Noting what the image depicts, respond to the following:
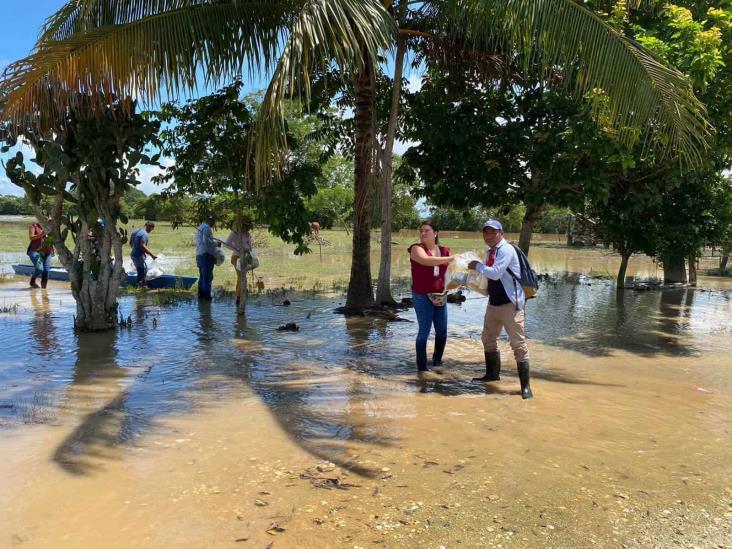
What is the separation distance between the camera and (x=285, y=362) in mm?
7090

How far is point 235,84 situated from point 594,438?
25.2 ft

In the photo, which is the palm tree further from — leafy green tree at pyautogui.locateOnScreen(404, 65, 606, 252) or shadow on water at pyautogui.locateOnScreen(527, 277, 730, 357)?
shadow on water at pyautogui.locateOnScreen(527, 277, 730, 357)

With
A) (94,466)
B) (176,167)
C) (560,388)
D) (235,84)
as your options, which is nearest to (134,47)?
(235,84)

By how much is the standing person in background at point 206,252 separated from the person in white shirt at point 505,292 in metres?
6.87

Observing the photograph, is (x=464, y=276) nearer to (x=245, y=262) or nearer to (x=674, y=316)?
(x=245, y=262)

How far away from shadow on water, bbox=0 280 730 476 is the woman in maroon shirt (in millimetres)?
432

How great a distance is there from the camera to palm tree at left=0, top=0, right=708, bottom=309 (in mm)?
6441

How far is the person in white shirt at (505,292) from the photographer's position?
19.2ft

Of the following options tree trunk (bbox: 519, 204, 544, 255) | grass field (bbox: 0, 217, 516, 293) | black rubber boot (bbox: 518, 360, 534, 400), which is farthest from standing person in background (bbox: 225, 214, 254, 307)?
black rubber boot (bbox: 518, 360, 534, 400)

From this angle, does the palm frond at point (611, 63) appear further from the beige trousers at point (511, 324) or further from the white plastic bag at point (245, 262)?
the white plastic bag at point (245, 262)

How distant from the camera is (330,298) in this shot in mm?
13023

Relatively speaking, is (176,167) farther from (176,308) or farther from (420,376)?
(420,376)

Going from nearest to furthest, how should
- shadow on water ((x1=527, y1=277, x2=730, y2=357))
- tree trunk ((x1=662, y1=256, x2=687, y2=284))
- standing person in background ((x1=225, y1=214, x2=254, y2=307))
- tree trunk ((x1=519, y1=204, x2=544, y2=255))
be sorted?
shadow on water ((x1=527, y1=277, x2=730, y2=357)) → standing person in background ((x1=225, y1=214, x2=254, y2=307)) → tree trunk ((x1=519, y1=204, x2=544, y2=255)) → tree trunk ((x1=662, y1=256, x2=687, y2=284))

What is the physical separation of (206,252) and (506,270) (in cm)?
727
